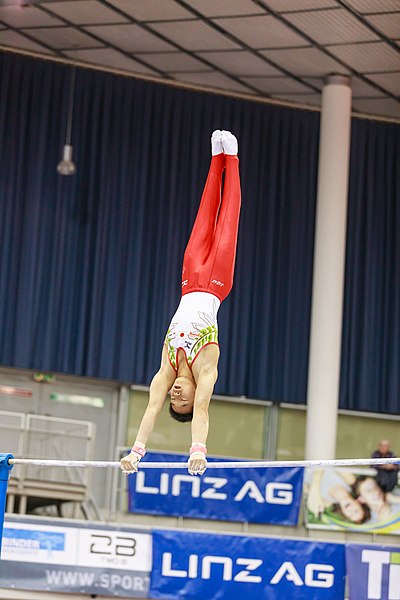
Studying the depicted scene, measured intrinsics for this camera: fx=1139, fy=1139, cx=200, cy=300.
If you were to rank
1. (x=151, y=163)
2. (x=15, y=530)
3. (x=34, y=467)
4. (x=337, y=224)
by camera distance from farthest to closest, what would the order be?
(x=151, y=163), (x=337, y=224), (x=34, y=467), (x=15, y=530)

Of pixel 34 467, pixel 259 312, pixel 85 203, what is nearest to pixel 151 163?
pixel 85 203

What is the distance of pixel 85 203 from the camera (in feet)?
46.1

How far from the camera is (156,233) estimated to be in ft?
→ 46.9

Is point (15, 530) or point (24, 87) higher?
point (24, 87)

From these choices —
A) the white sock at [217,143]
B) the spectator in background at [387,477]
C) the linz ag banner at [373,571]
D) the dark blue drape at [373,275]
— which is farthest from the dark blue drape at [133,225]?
the white sock at [217,143]

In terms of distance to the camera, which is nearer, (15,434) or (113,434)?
(15,434)

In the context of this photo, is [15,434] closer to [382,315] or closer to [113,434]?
[113,434]

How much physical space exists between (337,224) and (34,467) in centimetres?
455

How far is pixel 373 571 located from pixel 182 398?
5117mm

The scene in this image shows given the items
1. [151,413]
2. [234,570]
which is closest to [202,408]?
[151,413]

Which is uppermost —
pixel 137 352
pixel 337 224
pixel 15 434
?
pixel 337 224

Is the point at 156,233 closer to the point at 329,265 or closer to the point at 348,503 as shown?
the point at 329,265

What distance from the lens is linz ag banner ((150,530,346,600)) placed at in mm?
11047

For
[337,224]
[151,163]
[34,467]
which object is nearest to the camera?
[34,467]
